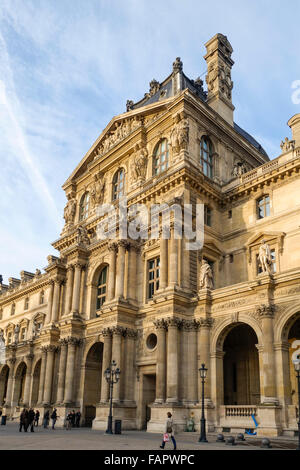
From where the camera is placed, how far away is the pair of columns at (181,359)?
93.7ft

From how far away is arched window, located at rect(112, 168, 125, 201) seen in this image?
42625 millimetres

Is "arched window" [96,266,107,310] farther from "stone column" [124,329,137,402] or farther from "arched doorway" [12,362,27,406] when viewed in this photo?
"arched doorway" [12,362,27,406]

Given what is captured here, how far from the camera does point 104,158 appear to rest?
45.4m

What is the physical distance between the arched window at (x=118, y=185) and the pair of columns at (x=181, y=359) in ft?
52.6

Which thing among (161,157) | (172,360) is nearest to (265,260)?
(172,360)

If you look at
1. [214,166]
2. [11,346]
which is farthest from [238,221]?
[11,346]

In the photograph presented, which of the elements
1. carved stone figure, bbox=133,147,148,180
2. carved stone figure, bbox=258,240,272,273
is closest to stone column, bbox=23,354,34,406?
carved stone figure, bbox=133,147,148,180

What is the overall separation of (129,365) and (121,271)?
7.04 m

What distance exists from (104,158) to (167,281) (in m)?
18.2

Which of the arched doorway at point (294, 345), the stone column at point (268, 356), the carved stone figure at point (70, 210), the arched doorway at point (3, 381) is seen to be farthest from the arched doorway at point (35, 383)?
the stone column at point (268, 356)

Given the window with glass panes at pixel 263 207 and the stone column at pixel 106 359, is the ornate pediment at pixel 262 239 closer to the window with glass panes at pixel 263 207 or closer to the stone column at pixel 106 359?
the window with glass panes at pixel 263 207

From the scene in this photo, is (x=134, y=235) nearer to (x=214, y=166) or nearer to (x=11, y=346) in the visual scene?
(x=214, y=166)

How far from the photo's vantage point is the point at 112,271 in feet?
119

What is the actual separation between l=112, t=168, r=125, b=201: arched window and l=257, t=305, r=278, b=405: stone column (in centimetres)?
2038
